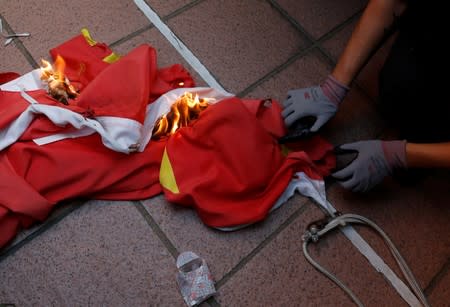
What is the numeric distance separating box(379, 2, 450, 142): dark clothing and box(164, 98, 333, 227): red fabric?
1.29ft

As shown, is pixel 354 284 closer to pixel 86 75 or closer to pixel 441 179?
pixel 441 179

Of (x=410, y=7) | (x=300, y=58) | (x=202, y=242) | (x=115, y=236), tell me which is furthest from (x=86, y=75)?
(x=410, y=7)

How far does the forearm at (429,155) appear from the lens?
1105mm

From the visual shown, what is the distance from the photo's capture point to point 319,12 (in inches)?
67.1

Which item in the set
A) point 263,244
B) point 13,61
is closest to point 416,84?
point 263,244

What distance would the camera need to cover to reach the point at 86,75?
4.29 feet

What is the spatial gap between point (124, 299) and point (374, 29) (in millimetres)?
1050

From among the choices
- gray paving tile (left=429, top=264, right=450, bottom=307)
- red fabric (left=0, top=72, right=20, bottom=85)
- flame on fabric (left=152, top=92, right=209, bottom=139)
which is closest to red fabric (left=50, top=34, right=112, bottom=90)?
red fabric (left=0, top=72, right=20, bottom=85)

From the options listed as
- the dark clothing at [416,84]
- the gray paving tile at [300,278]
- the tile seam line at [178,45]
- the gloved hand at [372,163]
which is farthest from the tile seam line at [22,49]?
the dark clothing at [416,84]

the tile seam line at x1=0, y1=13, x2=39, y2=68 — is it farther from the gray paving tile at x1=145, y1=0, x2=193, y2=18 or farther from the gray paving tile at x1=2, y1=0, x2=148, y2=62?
the gray paving tile at x1=145, y1=0, x2=193, y2=18

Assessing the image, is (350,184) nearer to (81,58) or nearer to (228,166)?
(228,166)

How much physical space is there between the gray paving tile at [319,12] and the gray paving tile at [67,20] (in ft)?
1.96

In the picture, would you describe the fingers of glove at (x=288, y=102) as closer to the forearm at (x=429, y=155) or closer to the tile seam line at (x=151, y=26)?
the forearm at (x=429, y=155)

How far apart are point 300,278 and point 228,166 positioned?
14.8 inches
